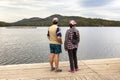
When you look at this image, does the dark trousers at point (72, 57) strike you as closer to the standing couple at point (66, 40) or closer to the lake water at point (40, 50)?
the standing couple at point (66, 40)

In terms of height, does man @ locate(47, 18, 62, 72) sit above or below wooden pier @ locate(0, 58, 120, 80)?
above

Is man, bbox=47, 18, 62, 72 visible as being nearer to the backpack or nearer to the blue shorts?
the blue shorts

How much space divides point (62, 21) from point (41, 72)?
191277 millimetres

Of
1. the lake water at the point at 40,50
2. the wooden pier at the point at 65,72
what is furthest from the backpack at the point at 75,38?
the lake water at the point at 40,50

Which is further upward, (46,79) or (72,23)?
(72,23)

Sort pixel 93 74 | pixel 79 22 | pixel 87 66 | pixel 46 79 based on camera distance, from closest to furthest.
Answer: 1. pixel 46 79
2. pixel 93 74
3. pixel 87 66
4. pixel 79 22

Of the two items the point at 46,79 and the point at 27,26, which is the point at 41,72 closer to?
the point at 46,79

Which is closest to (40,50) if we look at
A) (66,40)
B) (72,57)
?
(72,57)

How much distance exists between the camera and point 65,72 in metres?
7.76

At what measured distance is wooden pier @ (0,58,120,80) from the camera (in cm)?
713

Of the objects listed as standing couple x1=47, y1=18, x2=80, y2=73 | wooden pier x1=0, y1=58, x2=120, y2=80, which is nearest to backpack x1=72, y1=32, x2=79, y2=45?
standing couple x1=47, y1=18, x2=80, y2=73

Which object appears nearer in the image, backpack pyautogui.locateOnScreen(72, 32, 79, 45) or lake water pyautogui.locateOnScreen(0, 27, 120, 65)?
backpack pyautogui.locateOnScreen(72, 32, 79, 45)

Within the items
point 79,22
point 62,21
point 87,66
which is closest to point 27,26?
point 62,21

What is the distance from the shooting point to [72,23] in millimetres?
7719
